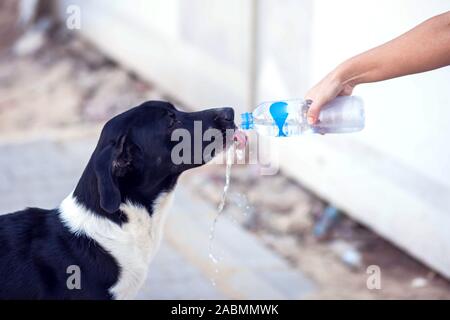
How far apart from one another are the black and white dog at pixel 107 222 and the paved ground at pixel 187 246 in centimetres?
126

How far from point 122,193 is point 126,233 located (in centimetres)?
17

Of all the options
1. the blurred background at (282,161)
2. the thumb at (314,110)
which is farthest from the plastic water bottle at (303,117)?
the blurred background at (282,161)

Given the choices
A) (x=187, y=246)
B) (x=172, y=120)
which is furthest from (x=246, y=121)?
(x=187, y=246)

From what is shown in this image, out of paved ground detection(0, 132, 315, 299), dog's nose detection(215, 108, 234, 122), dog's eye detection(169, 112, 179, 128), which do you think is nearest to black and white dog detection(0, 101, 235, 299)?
dog's eye detection(169, 112, 179, 128)

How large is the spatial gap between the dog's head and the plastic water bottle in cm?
23

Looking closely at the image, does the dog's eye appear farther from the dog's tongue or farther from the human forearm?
the human forearm

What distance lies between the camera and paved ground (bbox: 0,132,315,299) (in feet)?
16.5

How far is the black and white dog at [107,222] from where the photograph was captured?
11.6 feet

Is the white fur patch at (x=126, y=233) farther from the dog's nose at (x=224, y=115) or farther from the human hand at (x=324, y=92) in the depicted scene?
the human hand at (x=324, y=92)

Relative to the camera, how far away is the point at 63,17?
10.2m

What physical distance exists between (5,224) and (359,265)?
2.41 m

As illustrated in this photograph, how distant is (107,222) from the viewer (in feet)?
11.9

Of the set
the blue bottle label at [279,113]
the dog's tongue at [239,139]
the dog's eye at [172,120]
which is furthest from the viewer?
the blue bottle label at [279,113]

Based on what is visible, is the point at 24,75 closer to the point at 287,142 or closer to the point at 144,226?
the point at 287,142
